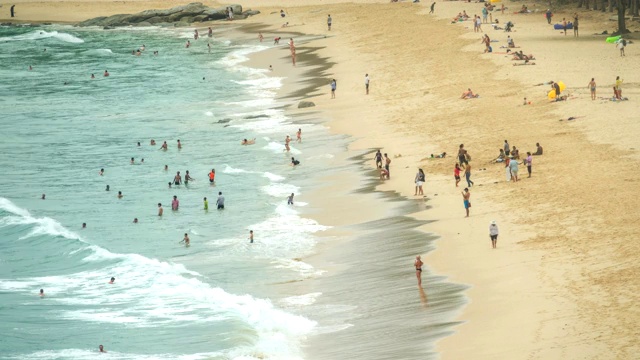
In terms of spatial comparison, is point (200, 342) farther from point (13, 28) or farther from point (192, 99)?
point (13, 28)

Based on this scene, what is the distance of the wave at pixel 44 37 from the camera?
9412 centimetres

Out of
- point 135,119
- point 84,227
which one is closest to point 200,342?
point 84,227

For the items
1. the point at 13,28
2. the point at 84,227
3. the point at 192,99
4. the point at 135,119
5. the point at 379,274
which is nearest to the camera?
the point at 379,274

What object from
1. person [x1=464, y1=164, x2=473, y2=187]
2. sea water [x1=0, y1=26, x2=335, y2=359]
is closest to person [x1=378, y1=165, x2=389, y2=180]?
sea water [x1=0, y1=26, x2=335, y2=359]

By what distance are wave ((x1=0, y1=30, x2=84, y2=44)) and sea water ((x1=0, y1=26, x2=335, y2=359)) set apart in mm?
16682

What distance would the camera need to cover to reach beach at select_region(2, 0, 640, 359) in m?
24.1

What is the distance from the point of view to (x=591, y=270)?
25.9 meters

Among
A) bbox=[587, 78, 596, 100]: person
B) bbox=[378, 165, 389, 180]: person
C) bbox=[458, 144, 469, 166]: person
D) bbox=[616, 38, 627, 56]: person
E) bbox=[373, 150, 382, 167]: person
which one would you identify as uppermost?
bbox=[616, 38, 627, 56]: person

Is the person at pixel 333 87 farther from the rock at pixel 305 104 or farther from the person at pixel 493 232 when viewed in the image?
the person at pixel 493 232

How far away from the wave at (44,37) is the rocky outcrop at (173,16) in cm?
595

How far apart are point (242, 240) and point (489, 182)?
8.30 metres

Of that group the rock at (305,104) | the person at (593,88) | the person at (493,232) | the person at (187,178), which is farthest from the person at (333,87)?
the person at (493,232)

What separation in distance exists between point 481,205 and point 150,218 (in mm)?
12454

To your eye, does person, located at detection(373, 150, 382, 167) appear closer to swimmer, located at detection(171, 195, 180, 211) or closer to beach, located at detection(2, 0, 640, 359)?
beach, located at detection(2, 0, 640, 359)
